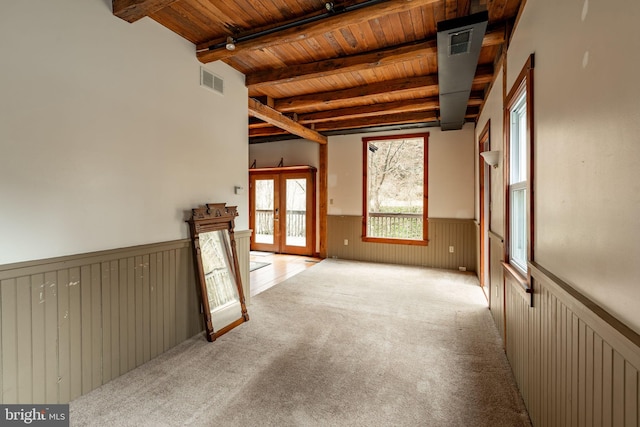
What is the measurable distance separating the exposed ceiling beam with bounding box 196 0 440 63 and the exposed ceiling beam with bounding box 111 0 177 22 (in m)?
0.72

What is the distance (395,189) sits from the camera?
646 centimetres

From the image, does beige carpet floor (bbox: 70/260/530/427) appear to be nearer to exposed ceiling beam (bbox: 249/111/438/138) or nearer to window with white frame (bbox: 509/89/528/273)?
window with white frame (bbox: 509/89/528/273)

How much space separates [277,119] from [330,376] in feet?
12.8

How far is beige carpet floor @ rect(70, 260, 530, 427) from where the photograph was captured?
1888 millimetres

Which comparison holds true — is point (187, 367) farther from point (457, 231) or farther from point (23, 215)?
point (457, 231)

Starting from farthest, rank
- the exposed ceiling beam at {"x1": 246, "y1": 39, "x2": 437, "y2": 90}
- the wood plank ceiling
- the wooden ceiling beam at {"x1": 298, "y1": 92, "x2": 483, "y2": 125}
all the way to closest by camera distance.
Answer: the wooden ceiling beam at {"x1": 298, "y1": 92, "x2": 483, "y2": 125} → the exposed ceiling beam at {"x1": 246, "y1": 39, "x2": 437, "y2": 90} → the wood plank ceiling

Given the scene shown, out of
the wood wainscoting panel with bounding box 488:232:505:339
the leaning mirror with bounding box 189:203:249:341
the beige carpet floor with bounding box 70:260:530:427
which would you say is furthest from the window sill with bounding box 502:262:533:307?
the leaning mirror with bounding box 189:203:249:341

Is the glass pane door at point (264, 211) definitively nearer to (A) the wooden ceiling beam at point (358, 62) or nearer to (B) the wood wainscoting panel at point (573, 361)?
(A) the wooden ceiling beam at point (358, 62)

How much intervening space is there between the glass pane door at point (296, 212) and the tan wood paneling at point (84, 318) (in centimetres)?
446

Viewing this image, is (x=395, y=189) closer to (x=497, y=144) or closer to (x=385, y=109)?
(x=385, y=109)

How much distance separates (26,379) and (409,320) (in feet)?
10.5

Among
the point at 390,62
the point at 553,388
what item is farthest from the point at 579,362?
the point at 390,62

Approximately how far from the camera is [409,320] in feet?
11.1
